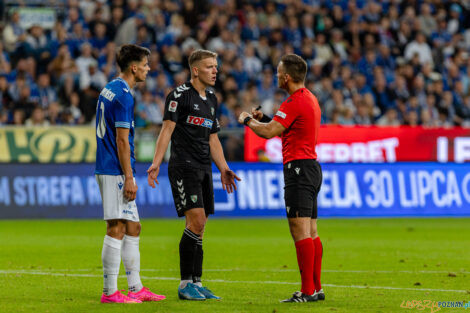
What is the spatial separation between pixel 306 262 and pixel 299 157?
102 cm

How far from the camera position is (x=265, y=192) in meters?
20.5

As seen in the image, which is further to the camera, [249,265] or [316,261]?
[249,265]

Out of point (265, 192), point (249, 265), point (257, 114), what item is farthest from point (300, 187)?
point (265, 192)

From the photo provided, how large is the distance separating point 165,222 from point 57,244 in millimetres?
4858

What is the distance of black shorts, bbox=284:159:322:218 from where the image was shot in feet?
27.9

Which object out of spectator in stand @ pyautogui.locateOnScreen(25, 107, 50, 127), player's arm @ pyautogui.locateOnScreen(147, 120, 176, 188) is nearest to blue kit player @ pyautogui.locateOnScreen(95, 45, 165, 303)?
player's arm @ pyautogui.locateOnScreen(147, 120, 176, 188)

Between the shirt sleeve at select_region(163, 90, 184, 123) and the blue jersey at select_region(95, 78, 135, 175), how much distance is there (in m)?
0.52

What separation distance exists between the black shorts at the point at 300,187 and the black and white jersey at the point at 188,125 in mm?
923

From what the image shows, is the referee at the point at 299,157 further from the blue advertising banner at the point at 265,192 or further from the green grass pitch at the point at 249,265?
the blue advertising banner at the point at 265,192

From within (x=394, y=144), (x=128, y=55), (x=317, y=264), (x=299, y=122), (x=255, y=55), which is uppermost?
(x=255, y=55)

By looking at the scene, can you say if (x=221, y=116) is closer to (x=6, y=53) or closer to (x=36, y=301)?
(x=6, y=53)

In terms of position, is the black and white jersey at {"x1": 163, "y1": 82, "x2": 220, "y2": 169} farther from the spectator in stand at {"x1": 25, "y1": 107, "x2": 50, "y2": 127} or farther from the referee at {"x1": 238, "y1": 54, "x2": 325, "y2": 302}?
the spectator in stand at {"x1": 25, "y1": 107, "x2": 50, "y2": 127}

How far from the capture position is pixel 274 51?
26141 millimetres

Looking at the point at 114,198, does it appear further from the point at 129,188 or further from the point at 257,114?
the point at 257,114
